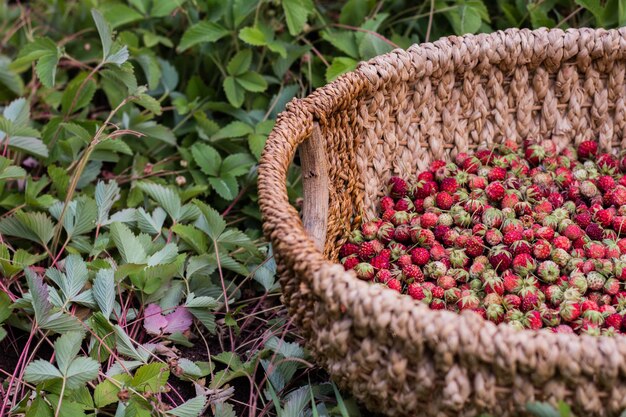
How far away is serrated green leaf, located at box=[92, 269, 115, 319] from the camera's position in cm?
131

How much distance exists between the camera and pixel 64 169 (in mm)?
1585

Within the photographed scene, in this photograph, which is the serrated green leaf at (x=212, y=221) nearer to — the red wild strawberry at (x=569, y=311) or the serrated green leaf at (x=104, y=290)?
the serrated green leaf at (x=104, y=290)

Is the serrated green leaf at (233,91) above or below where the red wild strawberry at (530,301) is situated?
above

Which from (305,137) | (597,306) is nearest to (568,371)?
(597,306)

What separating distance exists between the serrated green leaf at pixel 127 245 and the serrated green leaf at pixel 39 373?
26cm

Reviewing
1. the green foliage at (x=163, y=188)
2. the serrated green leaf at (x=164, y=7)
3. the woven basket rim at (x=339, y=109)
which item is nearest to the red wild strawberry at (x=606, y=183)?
the woven basket rim at (x=339, y=109)

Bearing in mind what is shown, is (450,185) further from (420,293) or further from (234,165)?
(234,165)

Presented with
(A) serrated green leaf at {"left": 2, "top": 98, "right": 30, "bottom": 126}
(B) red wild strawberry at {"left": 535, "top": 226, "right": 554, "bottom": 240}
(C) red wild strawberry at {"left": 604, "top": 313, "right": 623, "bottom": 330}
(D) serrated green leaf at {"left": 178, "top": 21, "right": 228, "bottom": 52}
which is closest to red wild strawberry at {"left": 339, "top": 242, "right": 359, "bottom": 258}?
(B) red wild strawberry at {"left": 535, "top": 226, "right": 554, "bottom": 240}

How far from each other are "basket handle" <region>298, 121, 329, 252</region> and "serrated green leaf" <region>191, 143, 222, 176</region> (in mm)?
411

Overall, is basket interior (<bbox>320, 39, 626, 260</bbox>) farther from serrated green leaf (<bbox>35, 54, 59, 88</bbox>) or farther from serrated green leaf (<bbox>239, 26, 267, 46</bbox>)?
serrated green leaf (<bbox>35, 54, 59, 88</bbox>)

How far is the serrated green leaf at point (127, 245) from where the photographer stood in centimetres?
138

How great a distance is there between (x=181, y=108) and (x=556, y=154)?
0.81 meters

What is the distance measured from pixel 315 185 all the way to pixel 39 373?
0.51 m

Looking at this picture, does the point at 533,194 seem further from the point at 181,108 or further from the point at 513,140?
the point at 181,108
